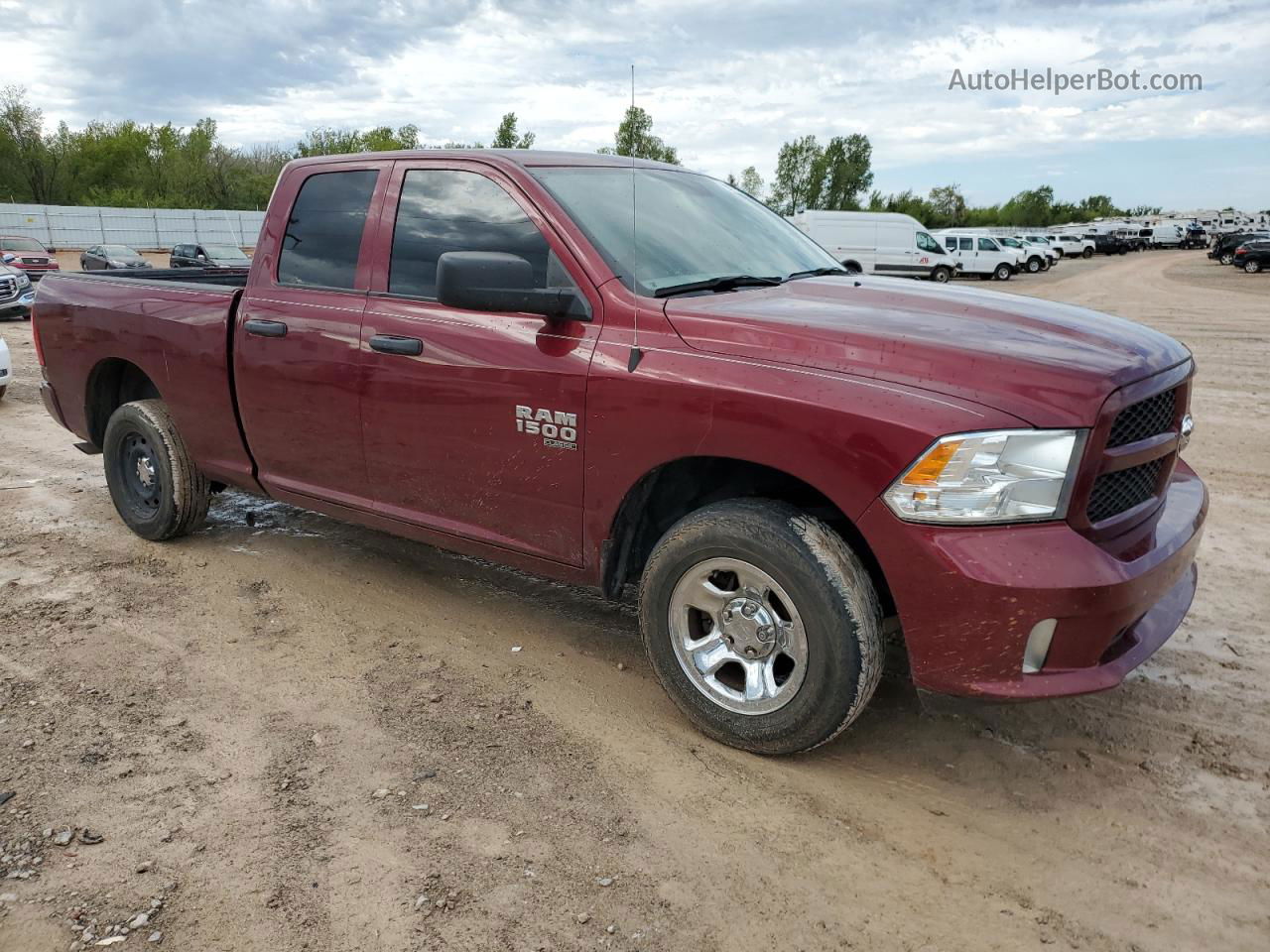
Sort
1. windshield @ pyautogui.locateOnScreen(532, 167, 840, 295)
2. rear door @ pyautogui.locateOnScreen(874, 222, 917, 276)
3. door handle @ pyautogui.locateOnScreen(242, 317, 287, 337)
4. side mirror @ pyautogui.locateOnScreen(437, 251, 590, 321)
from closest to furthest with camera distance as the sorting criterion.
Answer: side mirror @ pyautogui.locateOnScreen(437, 251, 590, 321)
windshield @ pyautogui.locateOnScreen(532, 167, 840, 295)
door handle @ pyautogui.locateOnScreen(242, 317, 287, 337)
rear door @ pyautogui.locateOnScreen(874, 222, 917, 276)

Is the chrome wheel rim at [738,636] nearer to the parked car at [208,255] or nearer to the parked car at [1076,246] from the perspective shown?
the parked car at [208,255]

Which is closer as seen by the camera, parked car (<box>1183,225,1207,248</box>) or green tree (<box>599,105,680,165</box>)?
green tree (<box>599,105,680,165</box>)

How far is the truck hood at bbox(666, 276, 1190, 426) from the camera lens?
2674 millimetres

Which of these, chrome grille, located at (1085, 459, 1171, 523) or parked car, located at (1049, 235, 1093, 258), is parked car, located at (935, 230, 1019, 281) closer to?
parked car, located at (1049, 235, 1093, 258)

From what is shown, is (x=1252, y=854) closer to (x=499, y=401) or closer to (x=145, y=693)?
(x=499, y=401)

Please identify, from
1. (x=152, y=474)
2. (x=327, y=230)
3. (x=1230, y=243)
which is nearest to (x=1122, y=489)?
(x=327, y=230)

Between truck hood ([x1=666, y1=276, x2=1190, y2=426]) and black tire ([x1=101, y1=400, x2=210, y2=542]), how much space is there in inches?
127

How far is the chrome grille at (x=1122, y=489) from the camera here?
9.12ft

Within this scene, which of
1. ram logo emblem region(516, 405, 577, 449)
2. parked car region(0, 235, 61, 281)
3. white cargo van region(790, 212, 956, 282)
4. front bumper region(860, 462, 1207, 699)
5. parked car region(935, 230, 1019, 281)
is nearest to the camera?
front bumper region(860, 462, 1207, 699)

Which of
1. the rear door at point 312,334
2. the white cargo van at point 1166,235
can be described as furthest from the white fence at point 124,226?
the white cargo van at point 1166,235

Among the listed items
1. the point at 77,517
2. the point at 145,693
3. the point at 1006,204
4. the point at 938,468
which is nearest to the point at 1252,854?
the point at 938,468

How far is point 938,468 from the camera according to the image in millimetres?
2666

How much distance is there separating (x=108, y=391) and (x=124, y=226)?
53031 mm

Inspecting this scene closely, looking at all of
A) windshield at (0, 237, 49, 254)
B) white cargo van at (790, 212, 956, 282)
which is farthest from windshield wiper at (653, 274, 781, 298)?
windshield at (0, 237, 49, 254)
